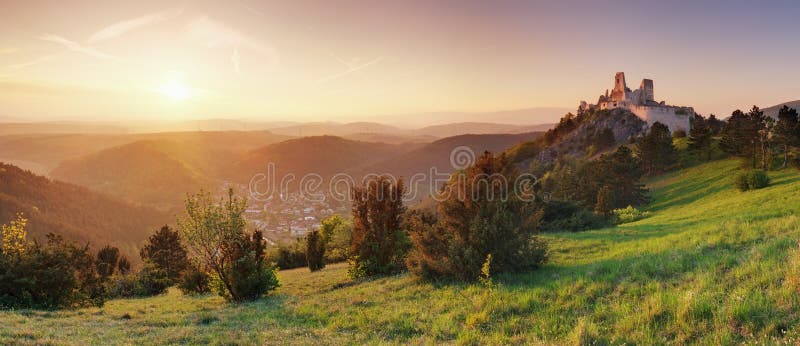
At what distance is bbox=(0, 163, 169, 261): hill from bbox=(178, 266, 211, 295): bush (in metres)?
94.4

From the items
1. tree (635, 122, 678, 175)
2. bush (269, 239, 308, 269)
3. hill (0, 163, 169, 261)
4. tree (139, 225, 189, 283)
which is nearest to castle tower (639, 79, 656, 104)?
tree (635, 122, 678, 175)

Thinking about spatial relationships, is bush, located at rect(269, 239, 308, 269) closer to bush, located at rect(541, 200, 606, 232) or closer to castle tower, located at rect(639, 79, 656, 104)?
bush, located at rect(541, 200, 606, 232)

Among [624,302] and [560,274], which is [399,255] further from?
[624,302]

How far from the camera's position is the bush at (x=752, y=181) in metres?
29.6

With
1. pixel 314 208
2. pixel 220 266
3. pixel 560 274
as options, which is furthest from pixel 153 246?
pixel 314 208

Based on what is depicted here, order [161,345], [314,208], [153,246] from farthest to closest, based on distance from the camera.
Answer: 1. [314,208]
2. [153,246]
3. [161,345]

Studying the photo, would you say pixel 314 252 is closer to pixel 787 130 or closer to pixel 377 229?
pixel 377 229

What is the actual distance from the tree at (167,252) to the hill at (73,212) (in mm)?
66733

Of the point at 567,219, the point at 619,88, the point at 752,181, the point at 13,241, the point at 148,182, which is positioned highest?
the point at 619,88

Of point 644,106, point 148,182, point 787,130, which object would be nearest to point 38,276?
point 787,130

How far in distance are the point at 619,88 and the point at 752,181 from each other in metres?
84.4

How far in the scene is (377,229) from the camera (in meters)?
22.6

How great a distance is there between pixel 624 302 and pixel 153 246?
179ft

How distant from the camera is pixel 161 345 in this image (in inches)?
353
